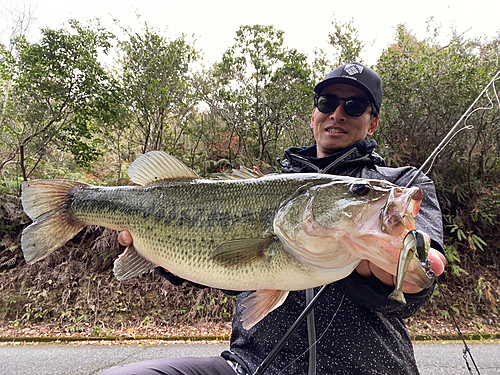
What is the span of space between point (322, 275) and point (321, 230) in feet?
0.62

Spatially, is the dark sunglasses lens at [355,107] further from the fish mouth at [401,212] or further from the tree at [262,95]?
the tree at [262,95]

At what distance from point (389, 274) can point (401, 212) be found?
420 millimetres

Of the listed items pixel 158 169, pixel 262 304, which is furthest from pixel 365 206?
pixel 158 169

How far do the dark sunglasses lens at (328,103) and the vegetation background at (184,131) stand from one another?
13.5 feet

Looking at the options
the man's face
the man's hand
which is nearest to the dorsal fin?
the man's hand

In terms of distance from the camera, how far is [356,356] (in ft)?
5.16

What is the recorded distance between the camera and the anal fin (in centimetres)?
168

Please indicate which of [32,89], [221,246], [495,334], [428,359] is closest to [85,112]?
[32,89]

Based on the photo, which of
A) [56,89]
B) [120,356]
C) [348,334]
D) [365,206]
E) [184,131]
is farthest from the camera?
[184,131]

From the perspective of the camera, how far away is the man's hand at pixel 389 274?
1.27 metres

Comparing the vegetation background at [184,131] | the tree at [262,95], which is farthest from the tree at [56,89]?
the tree at [262,95]

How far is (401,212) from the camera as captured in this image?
1009 millimetres

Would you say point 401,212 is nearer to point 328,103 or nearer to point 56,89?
point 328,103

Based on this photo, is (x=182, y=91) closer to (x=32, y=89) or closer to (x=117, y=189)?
(x=32, y=89)
